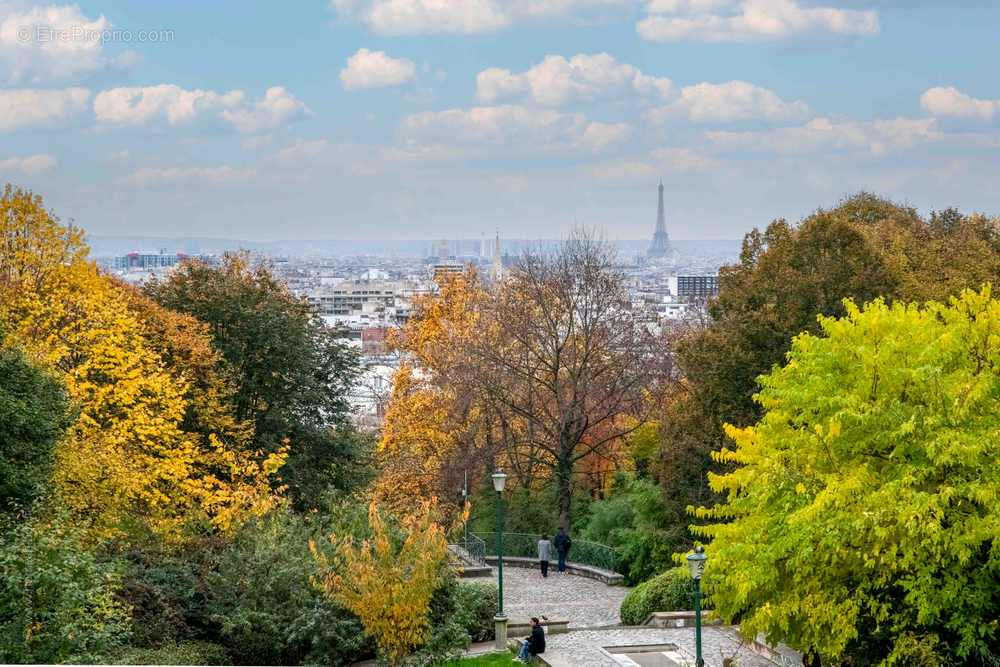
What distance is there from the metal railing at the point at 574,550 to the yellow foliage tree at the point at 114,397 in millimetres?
9460

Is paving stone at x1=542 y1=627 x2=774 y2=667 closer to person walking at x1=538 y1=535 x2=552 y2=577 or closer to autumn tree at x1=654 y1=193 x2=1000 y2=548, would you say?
autumn tree at x1=654 y1=193 x2=1000 y2=548

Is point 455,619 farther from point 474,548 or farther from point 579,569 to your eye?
point 474,548

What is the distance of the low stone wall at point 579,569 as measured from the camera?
33906mm

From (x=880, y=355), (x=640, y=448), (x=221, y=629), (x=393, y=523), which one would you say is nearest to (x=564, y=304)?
(x=640, y=448)

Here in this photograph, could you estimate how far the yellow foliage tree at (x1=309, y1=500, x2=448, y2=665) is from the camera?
21391 millimetres

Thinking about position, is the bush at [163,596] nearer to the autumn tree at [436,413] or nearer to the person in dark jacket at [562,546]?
the person in dark jacket at [562,546]

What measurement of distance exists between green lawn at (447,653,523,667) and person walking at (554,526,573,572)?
37.4 feet

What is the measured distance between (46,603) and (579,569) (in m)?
19.8

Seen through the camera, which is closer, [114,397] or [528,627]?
[528,627]

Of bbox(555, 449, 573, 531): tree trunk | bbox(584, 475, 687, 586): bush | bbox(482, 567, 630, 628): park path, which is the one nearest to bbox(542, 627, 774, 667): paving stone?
bbox(482, 567, 630, 628): park path

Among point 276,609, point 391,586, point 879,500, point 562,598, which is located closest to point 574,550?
point 562,598

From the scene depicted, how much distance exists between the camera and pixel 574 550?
121ft

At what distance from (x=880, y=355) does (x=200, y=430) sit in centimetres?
1841

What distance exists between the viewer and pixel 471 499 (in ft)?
142
